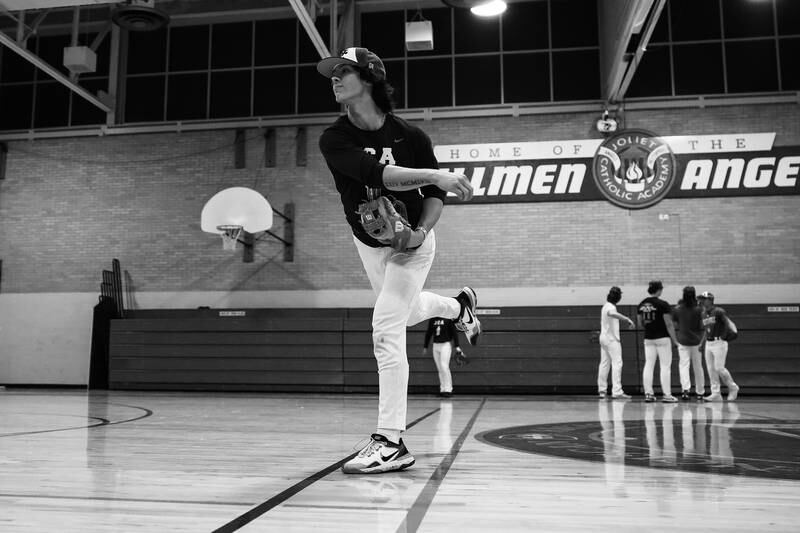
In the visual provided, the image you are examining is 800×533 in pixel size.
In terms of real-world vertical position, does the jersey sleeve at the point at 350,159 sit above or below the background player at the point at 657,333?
above

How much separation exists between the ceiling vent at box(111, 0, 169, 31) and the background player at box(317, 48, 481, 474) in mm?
10878

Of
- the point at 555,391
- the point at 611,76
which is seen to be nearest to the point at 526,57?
the point at 611,76

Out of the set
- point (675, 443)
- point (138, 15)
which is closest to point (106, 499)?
point (675, 443)

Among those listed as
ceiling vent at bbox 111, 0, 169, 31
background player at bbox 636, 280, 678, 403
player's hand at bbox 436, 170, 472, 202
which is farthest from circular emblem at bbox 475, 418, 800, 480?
ceiling vent at bbox 111, 0, 169, 31

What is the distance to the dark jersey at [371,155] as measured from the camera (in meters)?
3.39

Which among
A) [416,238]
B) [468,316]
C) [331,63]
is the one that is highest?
[331,63]

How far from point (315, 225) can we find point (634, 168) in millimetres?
6959

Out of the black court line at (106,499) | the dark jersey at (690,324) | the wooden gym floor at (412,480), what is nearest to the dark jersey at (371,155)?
the wooden gym floor at (412,480)

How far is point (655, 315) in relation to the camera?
10.9 m

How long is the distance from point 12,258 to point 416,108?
1013 cm

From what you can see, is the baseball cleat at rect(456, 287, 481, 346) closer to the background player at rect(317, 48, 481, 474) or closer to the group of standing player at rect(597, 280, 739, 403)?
the background player at rect(317, 48, 481, 474)

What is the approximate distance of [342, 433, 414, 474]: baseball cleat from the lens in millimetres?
3191

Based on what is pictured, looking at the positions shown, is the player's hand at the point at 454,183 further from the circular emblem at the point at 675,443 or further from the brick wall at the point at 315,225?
the brick wall at the point at 315,225

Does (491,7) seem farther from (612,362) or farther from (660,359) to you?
(660,359)
